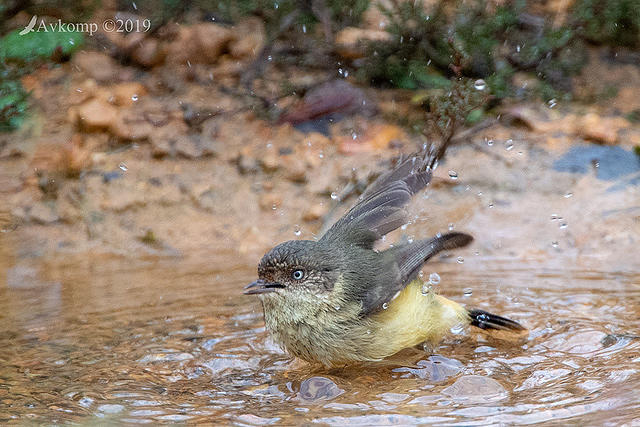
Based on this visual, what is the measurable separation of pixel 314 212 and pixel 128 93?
2298 mm

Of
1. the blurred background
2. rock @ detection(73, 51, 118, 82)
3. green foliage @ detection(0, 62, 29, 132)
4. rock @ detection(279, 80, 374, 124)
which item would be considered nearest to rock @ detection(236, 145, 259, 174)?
the blurred background

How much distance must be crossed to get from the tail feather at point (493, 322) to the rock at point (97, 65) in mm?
4540

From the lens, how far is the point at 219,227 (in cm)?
657

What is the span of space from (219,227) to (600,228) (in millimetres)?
2784

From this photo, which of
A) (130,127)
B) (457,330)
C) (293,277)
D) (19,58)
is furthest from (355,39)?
(293,277)

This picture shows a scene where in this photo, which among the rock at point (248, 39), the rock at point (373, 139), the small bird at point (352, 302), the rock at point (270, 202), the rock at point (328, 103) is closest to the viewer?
the small bird at point (352, 302)

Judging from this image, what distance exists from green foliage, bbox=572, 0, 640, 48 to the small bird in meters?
3.71

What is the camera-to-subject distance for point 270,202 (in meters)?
6.73

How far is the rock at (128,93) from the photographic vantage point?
300 inches

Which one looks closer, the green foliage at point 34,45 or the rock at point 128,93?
the green foliage at point 34,45

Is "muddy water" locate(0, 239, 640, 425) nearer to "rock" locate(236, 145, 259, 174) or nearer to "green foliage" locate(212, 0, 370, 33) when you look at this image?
"rock" locate(236, 145, 259, 174)

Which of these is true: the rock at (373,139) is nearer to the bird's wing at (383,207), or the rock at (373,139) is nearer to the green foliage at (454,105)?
the green foliage at (454,105)

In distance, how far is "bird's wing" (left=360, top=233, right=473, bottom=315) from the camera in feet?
14.1

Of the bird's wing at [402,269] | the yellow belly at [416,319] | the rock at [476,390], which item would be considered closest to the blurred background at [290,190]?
the rock at [476,390]
